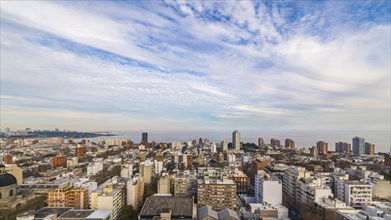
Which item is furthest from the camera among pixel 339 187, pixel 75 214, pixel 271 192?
pixel 339 187

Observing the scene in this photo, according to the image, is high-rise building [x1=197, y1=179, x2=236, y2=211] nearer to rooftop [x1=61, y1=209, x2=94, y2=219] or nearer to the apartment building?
the apartment building

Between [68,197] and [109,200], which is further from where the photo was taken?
[68,197]

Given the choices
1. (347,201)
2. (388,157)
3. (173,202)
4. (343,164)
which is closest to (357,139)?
(388,157)

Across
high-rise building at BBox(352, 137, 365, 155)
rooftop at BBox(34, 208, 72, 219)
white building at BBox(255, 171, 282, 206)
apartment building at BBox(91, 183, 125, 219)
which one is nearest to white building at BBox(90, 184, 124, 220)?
apartment building at BBox(91, 183, 125, 219)

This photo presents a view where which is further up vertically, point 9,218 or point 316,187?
point 316,187

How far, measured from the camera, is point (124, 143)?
41781 mm

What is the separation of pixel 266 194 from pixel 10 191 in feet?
34.0

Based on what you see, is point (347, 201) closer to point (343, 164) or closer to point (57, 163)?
point (343, 164)

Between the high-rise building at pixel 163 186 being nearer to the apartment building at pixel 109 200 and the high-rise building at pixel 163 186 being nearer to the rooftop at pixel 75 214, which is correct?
the apartment building at pixel 109 200

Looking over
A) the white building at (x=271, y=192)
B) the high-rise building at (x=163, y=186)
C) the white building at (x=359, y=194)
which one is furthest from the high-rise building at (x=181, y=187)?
the white building at (x=359, y=194)

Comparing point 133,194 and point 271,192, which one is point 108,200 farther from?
point 271,192

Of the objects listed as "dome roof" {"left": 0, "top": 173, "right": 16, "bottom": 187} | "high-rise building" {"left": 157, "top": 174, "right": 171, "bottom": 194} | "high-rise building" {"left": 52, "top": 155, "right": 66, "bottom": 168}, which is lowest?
"high-rise building" {"left": 52, "top": 155, "right": 66, "bottom": 168}

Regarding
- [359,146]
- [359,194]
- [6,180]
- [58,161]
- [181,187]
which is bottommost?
[58,161]

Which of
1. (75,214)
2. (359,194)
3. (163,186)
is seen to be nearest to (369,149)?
(359,194)
